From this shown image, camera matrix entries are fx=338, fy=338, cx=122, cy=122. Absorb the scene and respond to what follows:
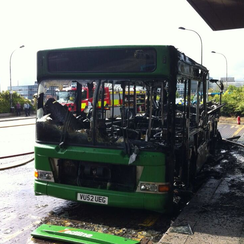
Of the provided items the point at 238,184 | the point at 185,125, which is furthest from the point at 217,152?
the point at 185,125

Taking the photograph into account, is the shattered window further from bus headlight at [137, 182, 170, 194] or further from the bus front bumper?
the bus front bumper

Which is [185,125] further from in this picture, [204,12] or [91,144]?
[204,12]

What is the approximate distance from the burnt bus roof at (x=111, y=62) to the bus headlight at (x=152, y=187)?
161cm

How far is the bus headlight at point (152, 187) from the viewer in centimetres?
508

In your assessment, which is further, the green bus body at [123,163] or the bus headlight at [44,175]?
the bus headlight at [44,175]

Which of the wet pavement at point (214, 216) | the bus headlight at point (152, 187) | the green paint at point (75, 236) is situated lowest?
the green paint at point (75, 236)

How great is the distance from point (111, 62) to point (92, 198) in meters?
2.16

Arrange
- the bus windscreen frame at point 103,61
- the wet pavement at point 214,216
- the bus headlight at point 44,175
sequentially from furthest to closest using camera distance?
the bus headlight at point 44,175 < the bus windscreen frame at point 103,61 < the wet pavement at point 214,216

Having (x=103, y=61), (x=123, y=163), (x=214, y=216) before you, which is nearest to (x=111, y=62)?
(x=103, y=61)

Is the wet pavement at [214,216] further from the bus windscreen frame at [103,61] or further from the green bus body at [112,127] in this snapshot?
the bus windscreen frame at [103,61]

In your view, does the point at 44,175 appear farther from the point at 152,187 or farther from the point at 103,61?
the point at 103,61

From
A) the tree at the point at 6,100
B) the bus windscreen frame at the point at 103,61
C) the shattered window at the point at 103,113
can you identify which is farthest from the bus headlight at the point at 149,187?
the tree at the point at 6,100

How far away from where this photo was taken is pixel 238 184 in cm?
744

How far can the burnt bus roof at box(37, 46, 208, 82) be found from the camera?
16.7 feet
